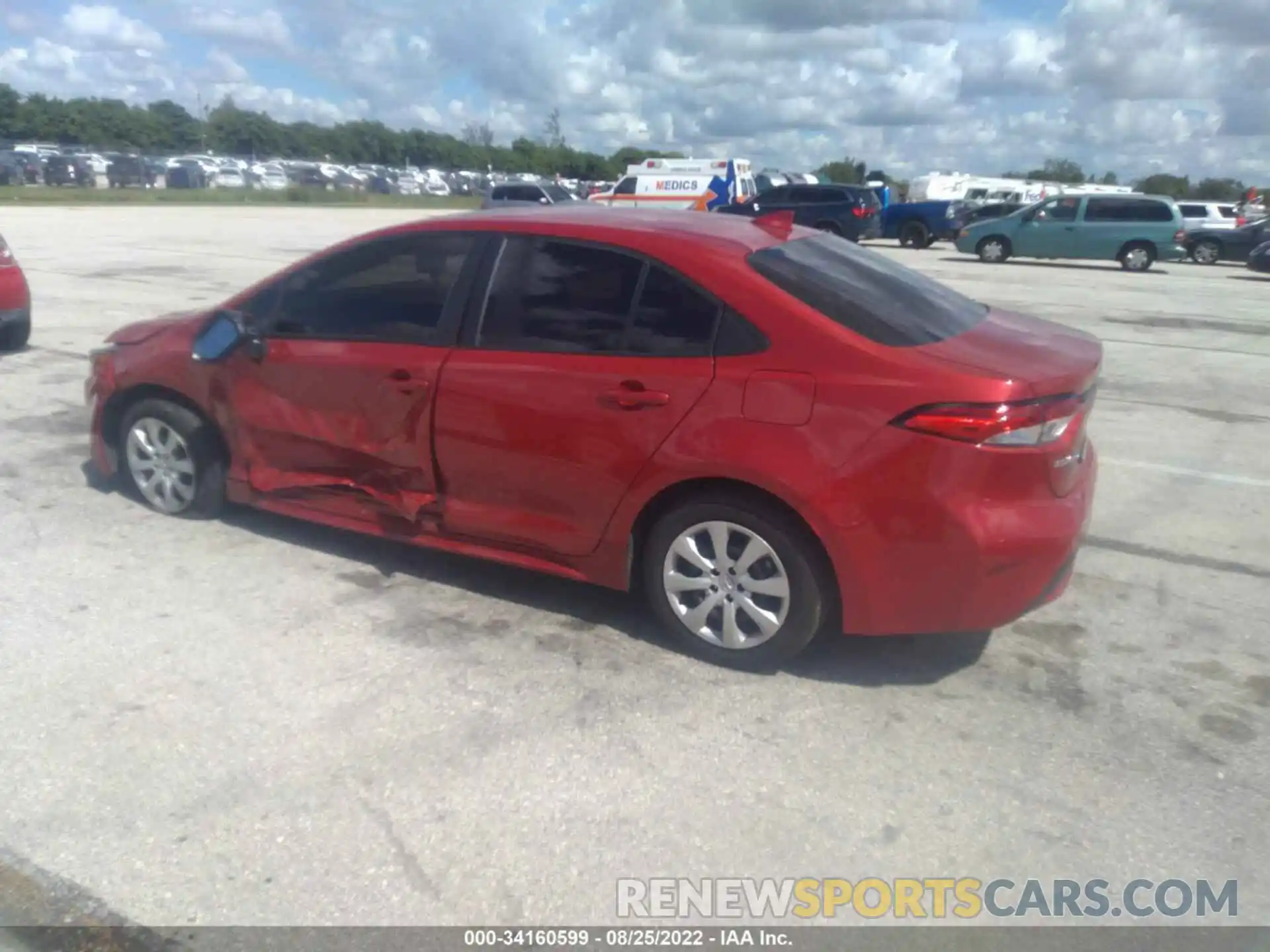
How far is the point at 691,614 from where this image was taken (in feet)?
13.7

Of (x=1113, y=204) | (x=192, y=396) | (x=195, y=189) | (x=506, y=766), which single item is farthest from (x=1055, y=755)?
(x=195, y=189)

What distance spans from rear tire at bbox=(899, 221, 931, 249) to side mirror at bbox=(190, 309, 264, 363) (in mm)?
29226

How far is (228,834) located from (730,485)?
2003mm

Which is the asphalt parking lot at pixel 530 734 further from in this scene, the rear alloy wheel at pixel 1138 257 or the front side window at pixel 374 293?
the rear alloy wheel at pixel 1138 257

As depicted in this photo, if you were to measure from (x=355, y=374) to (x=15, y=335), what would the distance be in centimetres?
661

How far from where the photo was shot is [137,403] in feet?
18.1

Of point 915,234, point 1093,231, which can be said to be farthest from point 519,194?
point 1093,231

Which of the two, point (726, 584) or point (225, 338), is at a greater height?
point (225, 338)

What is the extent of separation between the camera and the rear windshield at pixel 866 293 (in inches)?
156

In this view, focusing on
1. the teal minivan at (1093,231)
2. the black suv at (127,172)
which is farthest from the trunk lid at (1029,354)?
the black suv at (127,172)

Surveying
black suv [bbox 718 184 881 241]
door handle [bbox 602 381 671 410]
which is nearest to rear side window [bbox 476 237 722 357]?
door handle [bbox 602 381 671 410]

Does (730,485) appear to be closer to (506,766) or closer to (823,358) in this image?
(823,358)

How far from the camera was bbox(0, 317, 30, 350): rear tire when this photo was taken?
9531 millimetres

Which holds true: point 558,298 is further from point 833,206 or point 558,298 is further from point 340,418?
point 833,206
